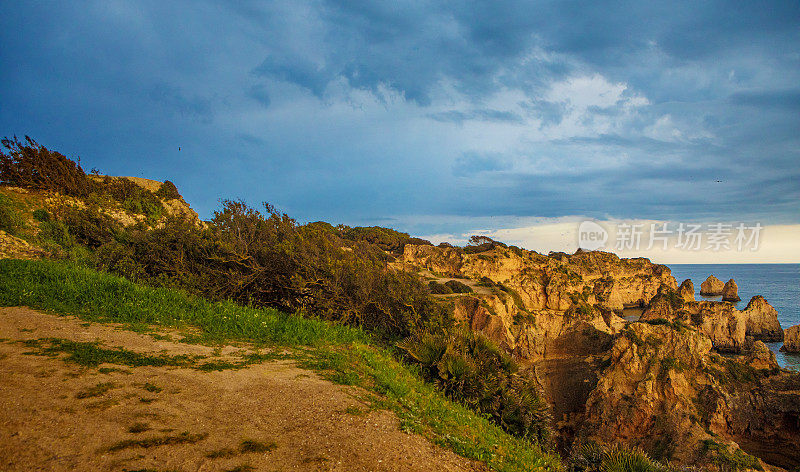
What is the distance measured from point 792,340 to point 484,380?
54427mm

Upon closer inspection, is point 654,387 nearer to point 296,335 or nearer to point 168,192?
point 296,335

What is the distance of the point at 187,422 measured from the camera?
14.8 feet

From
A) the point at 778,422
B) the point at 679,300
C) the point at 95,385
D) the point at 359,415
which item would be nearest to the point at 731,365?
the point at 778,422

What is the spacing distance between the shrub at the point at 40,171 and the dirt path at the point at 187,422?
1923 centimetres

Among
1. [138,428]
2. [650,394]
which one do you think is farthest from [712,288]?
[138,428]

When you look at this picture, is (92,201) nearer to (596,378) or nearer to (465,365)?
(465,365)

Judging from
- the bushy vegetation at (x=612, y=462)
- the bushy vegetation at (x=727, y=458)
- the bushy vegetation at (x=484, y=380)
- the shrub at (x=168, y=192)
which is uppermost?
the shrub at (x=168, y=192)

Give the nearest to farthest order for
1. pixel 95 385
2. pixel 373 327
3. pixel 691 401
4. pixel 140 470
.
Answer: pixel 140 470 < pixel 95 385 < pixel 373 327 < pixel 691 401

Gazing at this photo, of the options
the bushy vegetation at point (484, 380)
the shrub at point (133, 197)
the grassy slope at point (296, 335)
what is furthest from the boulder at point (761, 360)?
the shrub at point (133, 197)

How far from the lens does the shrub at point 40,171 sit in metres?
19.3

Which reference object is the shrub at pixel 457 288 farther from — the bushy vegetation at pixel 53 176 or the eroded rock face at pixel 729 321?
the eroded rock face at pixel 729 321

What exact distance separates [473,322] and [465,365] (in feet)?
47.7

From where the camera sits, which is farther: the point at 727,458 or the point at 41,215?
the point at 41,215

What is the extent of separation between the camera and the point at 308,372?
695 centimetres
